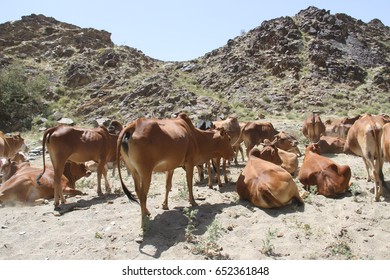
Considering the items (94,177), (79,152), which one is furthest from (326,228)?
(94,177)

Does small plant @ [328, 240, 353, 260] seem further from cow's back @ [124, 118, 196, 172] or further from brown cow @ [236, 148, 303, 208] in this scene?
cow's back @ [124, 118, 196, 172]

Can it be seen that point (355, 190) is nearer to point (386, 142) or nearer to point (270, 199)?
point (386, 142)

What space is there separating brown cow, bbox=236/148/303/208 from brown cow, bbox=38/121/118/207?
3873 mm

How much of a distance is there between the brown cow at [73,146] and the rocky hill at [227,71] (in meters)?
20.1

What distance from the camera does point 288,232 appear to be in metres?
6.50

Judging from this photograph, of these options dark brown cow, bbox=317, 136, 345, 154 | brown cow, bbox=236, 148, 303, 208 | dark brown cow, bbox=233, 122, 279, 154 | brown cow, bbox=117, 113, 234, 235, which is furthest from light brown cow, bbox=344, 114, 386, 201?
dark brown cow, bbox=317, 136, 345, 154

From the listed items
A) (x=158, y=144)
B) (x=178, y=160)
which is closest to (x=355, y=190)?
(x=178, y=160)

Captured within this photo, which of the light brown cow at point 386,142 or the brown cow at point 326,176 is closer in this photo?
the light brown cow at point 386,142

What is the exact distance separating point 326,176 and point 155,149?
13.3 ft

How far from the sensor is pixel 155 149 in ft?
22.5

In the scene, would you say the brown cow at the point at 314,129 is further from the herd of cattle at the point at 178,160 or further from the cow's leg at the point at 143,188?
the cow's leg at the point at 143,188

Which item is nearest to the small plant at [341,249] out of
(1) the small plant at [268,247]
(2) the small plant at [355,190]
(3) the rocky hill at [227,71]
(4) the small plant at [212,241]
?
(1) the small plant at [268,247]

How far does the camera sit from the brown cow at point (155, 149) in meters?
6.66
